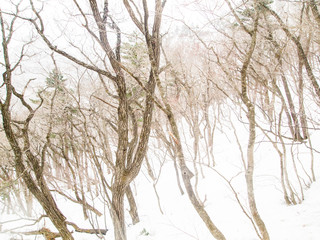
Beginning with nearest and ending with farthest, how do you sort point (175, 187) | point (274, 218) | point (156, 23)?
point (156, 23), point (274, 218), point (175, 187)

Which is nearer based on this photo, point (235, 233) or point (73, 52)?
point (235, 233)

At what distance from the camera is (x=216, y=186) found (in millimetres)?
9227

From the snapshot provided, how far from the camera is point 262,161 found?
30.6 ft

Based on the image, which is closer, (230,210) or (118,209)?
(118,209)

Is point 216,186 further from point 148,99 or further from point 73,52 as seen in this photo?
point 73,52

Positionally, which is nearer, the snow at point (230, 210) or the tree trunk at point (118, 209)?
the tree trunk at point (118, 209)

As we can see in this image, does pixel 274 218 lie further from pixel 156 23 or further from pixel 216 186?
pixel 156 23

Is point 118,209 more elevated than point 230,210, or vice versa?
point 118,209

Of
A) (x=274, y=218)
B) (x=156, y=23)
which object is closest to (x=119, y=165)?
(x=156, y=23)

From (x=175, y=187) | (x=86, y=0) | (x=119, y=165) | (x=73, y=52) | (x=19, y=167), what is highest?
(x=73, y=52)

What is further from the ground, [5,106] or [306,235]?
[5,106]

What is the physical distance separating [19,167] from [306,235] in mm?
6056

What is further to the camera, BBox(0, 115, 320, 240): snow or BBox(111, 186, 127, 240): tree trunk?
BBox(0, 115, 320, 240): snow

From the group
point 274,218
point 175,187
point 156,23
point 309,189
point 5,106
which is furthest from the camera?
point 175,187
